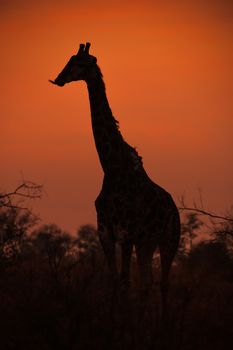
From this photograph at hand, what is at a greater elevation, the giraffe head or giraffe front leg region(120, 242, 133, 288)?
the giraffe head

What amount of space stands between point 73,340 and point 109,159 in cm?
457

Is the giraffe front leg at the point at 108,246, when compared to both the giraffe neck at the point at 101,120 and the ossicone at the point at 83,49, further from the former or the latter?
the ossicone at the point at 83,49

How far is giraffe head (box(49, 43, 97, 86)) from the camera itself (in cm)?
1563

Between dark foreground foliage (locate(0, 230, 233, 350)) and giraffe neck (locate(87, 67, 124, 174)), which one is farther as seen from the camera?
giraffe neck (locate(87, 67, 124, 174))

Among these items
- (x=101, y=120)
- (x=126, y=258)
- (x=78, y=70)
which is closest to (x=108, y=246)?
(x=126, y=258)

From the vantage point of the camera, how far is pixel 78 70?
51.4 ft

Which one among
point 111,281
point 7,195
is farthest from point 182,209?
point 111,281

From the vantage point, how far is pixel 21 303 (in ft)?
39.4

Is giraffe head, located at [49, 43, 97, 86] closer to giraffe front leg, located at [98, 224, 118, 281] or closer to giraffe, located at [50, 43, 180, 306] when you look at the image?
giraffe, located at [50, 43, 180, 306]

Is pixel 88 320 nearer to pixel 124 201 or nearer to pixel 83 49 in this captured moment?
pixel 124 201

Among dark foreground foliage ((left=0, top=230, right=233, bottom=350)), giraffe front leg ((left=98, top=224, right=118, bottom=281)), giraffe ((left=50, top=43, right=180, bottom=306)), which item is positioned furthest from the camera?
giraffe ((left=50, top=43, right=180, bottom=306))

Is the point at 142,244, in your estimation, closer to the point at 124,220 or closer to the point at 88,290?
the point at 124,220

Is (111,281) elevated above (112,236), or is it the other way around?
(112,236)

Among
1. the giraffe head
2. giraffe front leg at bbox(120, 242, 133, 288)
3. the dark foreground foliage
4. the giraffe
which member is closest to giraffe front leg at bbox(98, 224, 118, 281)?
the giraffe
